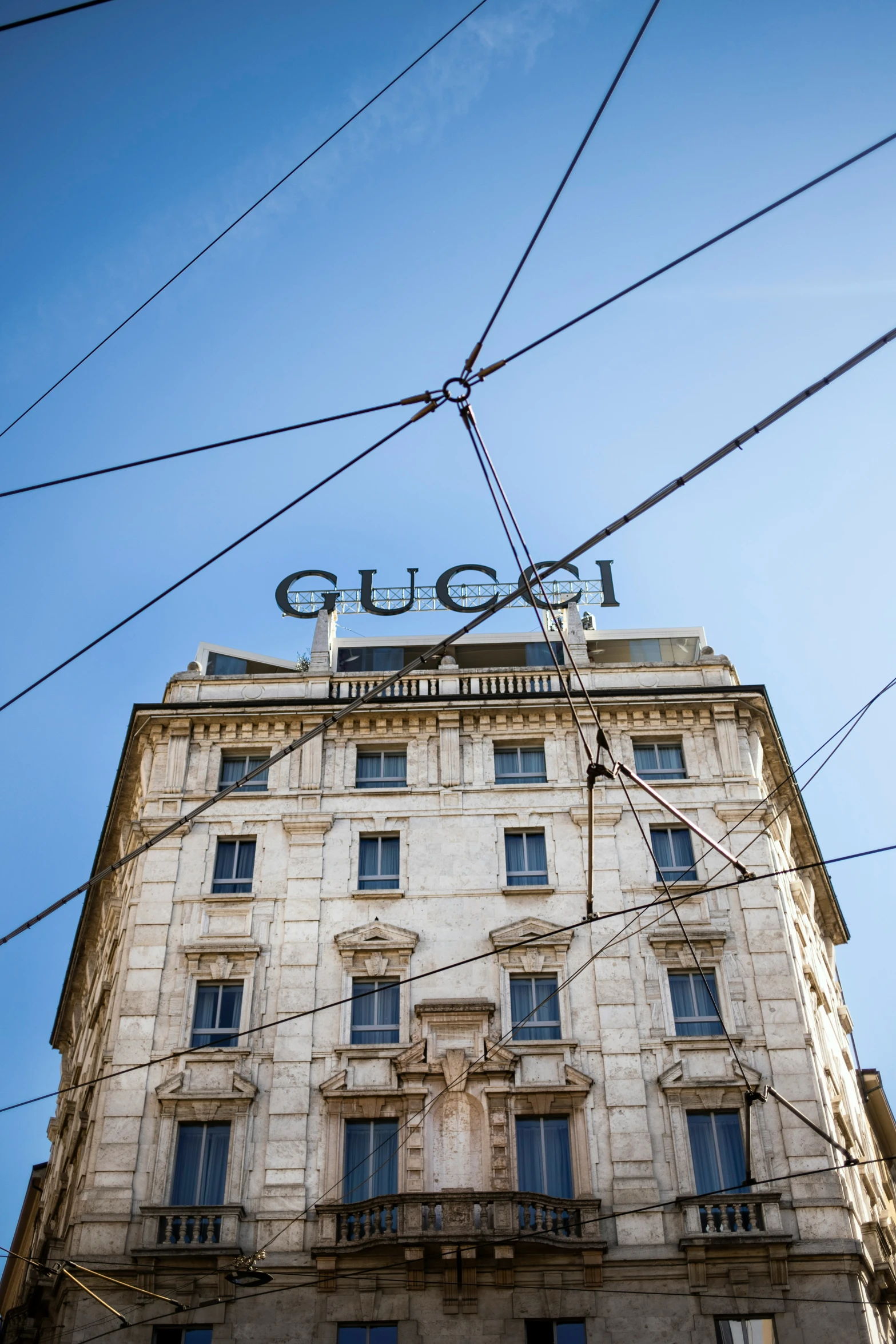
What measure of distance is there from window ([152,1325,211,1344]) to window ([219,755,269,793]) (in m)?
13.5

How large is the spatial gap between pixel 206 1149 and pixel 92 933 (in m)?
16.7

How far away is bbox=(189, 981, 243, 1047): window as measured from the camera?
31.4 metres

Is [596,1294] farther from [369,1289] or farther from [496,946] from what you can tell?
[496,946]

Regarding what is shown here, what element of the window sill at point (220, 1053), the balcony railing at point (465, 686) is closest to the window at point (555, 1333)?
the window sill at point (220, 1053)

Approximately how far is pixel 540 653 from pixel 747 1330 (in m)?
21.3

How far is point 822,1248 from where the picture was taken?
2755 cm

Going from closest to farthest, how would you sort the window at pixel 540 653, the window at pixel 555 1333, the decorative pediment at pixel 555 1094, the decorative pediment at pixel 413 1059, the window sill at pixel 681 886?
the window at pixel 555 1333, the decorative pediment at pixel 555 1094, the decorative pediment at pixel 413 1059, the window sill at pixel 681 886, the window at pixel 540 653

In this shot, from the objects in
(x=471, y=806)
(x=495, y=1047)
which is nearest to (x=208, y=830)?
(x=471, y=806)

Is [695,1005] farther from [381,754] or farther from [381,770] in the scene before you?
[381,754]

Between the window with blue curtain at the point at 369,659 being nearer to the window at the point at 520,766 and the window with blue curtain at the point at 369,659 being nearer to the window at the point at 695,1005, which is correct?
the window at the point at 520,766

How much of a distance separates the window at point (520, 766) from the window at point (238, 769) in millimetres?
6323

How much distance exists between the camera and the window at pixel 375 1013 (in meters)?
31.3

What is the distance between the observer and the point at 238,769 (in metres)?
36.7

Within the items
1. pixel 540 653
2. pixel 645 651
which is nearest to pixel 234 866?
pixel 540 653
